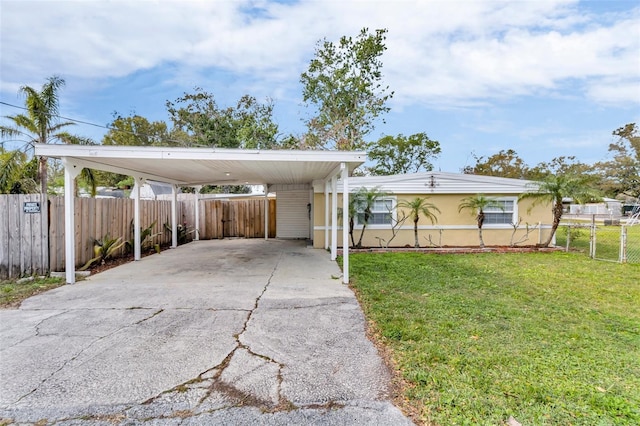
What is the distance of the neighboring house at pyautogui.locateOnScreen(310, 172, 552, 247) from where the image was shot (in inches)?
424

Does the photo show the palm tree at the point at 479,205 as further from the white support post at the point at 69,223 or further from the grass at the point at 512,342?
the white support post at the point at 69,223

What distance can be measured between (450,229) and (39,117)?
51.2ft

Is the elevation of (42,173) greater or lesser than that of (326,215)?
greater

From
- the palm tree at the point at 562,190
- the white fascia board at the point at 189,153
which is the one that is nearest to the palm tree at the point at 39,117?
the white fascia board at the point at 189,153

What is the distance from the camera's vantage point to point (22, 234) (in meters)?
6.22

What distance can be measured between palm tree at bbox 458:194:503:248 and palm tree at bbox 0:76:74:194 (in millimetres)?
14558

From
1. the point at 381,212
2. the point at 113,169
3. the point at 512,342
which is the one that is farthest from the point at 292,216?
the point at 512,342

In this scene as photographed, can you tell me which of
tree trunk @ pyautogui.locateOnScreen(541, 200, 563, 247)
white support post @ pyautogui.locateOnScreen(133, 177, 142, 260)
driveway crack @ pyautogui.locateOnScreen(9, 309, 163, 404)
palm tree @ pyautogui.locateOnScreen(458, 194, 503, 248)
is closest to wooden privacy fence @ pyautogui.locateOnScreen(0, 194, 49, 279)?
white support post @ pyautogui.locateOnScreen(133, 177, 142, 260)

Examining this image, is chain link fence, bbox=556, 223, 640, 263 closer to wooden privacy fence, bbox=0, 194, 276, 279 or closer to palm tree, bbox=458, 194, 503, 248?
palm tree, bbox=458, 194, 503, 248

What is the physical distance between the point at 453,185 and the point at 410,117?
1490cm

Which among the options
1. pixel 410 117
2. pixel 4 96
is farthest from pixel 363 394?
pixel 410 117

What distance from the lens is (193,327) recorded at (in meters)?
3.85

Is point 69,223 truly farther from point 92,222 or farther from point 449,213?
point 449,213

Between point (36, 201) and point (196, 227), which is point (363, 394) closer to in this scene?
point (36, 201)
